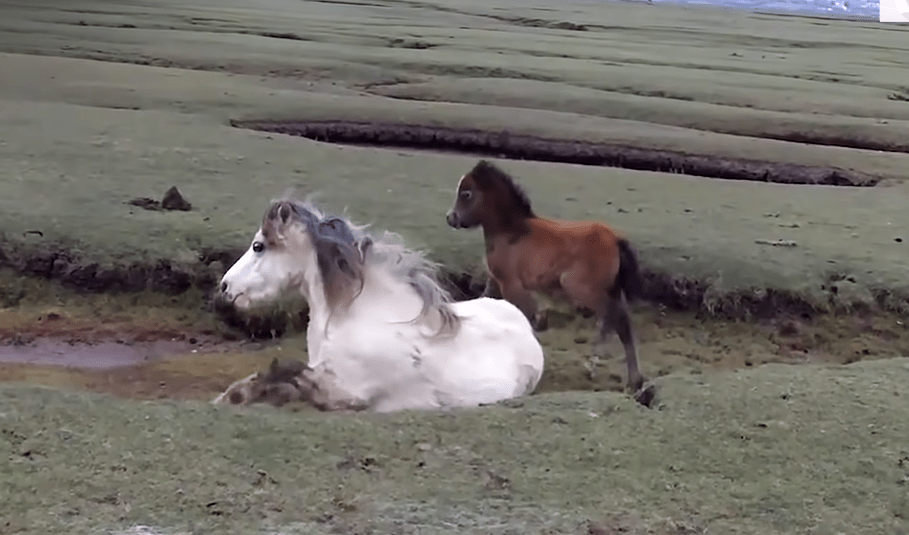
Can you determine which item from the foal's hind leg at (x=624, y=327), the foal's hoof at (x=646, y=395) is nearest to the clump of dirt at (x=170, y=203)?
the foal's hind leg at (x=624, y=327)

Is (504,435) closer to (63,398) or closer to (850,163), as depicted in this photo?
(63,398)

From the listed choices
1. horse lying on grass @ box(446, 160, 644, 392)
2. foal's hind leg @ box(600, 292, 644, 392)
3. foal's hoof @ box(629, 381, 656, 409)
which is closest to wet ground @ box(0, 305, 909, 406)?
foal's hind leg @ box(600, 292, 644, 392)

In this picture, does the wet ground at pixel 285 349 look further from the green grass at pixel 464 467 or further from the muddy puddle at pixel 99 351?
the green grass at pixel 464 467

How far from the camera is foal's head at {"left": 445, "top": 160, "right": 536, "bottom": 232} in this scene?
6672 millimetres

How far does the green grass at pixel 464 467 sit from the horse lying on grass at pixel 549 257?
95 cm

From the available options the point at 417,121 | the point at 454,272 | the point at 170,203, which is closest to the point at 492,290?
the point at 454,272

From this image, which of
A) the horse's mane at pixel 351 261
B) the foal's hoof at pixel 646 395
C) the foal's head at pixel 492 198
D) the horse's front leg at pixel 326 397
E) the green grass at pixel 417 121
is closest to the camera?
the horse's front leg at pixel 326 397

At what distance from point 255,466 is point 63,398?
1.23 meters

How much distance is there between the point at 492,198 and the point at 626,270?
1.03 m

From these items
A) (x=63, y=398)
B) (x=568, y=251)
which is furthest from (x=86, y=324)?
(x=568, y=251)

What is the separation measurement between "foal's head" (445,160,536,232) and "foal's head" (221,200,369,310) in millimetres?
1267

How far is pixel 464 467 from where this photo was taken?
15.5 ft

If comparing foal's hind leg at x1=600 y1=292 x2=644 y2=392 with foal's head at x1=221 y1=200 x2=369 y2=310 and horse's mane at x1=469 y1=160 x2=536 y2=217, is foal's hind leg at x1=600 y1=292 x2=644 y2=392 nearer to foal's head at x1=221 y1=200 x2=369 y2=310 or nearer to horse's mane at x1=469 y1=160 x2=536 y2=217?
Result: horse's mane at x1=469 y1=160 x2=536 y2=217

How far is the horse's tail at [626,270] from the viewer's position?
20.8 feet
